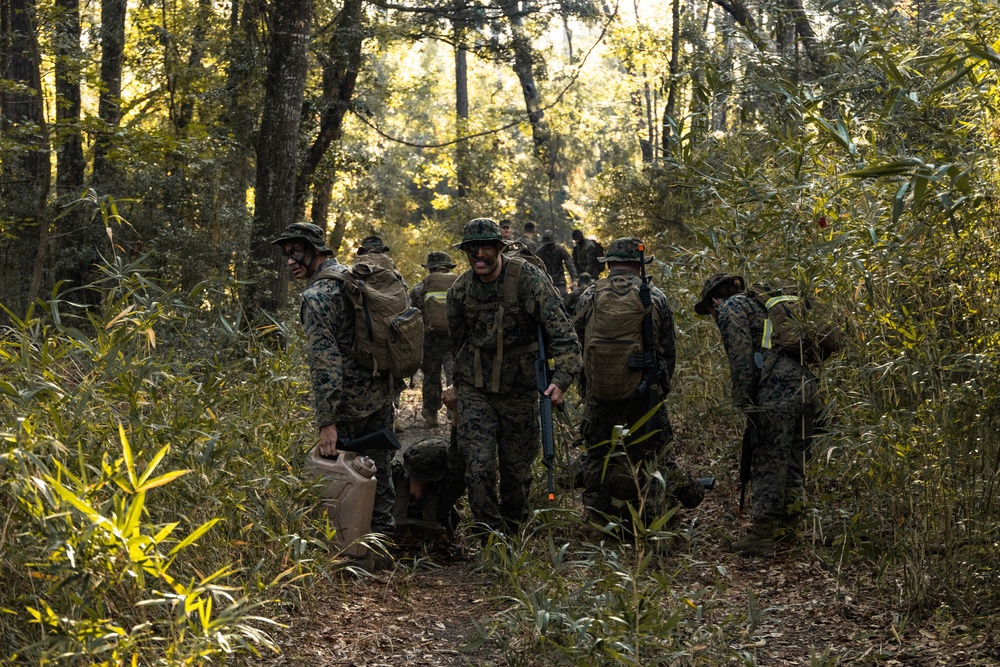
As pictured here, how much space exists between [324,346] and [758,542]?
3065 millimetres

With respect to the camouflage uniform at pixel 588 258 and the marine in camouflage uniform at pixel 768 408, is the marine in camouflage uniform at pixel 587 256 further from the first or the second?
the marine in camouflage uniform at pixel 768 408

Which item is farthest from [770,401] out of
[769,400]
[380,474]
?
[380,474]

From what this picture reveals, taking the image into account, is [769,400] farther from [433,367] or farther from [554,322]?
[433,367]

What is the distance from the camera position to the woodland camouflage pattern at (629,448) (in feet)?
22.1

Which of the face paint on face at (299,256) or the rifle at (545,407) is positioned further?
the face paint on face at (299,256)

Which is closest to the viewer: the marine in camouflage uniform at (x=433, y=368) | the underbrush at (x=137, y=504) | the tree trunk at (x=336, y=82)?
the underbrush at (x=137, y=504)

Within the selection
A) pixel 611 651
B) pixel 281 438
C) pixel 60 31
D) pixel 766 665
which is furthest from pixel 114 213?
pixel 60 31

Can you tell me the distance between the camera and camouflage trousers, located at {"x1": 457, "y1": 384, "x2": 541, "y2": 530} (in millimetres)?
6398

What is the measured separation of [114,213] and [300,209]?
12181mm

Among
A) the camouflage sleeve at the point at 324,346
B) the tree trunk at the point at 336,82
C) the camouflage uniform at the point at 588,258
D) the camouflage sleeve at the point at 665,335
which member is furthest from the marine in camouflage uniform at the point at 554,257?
the camouflage sleeve at the point at 324,346

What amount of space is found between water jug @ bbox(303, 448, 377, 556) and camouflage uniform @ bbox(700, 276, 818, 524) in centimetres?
254

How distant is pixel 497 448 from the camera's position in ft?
21.8

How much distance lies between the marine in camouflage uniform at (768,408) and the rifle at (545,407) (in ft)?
4.06

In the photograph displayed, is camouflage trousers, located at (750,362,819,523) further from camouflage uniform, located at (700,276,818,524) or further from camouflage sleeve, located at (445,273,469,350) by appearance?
camouflage sleeve, located at (445,273,469,350)
